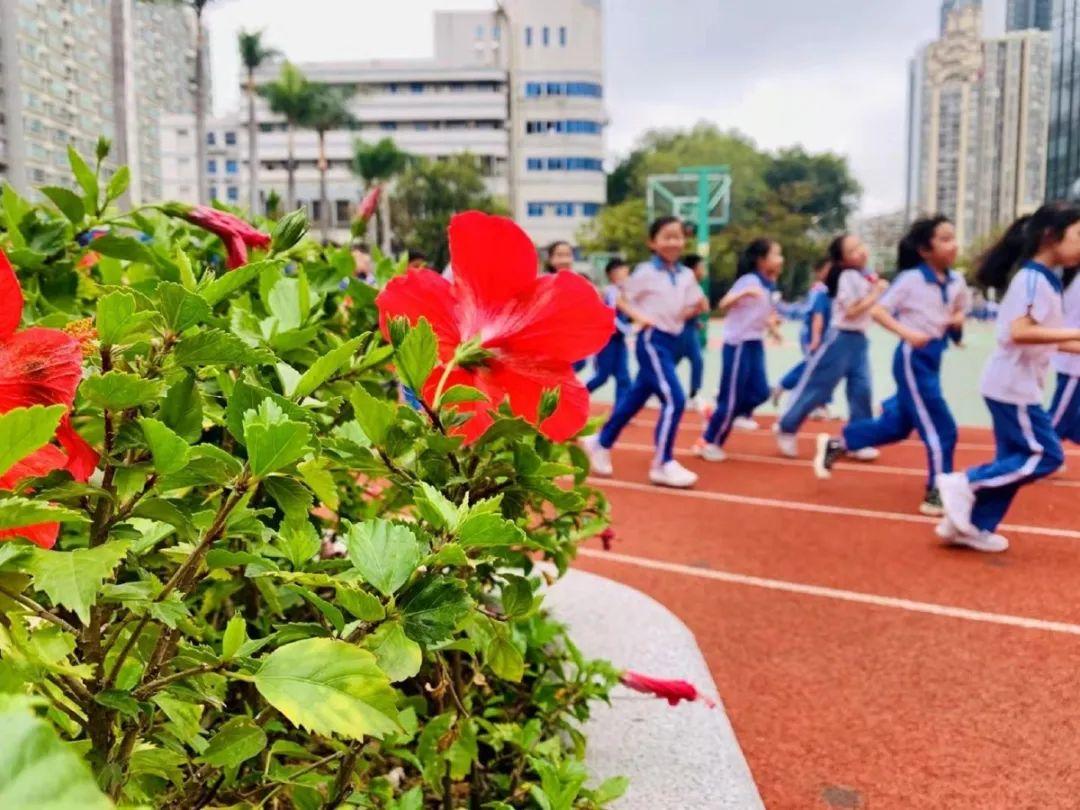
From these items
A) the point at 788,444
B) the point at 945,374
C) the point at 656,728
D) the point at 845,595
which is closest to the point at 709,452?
the point at 788,444

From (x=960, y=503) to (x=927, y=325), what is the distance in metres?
1.36

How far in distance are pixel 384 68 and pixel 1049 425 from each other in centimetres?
6550

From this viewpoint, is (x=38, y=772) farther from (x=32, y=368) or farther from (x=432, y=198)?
(x=432, y=198)

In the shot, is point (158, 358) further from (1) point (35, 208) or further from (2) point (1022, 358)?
(2) point (1022, 358)

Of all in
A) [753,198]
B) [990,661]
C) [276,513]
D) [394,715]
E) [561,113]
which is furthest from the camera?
[561,113]

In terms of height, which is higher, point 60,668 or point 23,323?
point 23,323

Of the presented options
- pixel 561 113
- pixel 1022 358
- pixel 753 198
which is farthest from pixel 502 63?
pixel 1022 358

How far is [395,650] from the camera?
0.63m

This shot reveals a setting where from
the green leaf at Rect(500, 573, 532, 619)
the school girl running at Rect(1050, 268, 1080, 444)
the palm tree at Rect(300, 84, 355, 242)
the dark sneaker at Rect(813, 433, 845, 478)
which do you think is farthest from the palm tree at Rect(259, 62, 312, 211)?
the green leaf at Rect(500, 573, 532, 619)

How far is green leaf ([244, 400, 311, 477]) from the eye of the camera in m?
0.54

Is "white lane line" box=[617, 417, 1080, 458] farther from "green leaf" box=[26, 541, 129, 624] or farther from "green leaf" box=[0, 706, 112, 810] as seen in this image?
"green leaf" box=[0, 706, 112, 810]

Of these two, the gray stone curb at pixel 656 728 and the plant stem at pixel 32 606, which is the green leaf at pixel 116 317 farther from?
the gray stone curb at pixel 656 728

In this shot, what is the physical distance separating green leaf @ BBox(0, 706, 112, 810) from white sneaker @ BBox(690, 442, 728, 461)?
6.21m

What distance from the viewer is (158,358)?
2.16ft
